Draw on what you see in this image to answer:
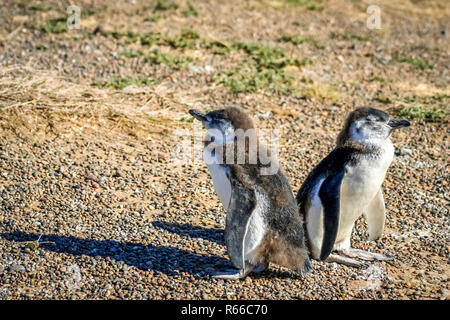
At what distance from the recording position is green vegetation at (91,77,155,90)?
302 inches

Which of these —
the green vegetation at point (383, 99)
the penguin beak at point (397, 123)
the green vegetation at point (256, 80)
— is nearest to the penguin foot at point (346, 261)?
the penguin beak at point (397, 123)

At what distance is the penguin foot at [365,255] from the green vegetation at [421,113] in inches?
126

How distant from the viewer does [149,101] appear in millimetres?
7320

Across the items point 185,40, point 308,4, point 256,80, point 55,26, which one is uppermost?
point 308,4

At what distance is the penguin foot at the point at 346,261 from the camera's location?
4801 mm

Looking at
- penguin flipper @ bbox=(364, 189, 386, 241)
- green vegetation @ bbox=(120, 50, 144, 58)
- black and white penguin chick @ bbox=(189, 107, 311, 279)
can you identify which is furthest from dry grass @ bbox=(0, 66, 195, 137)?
penguin flipper @ bbox=(364, 189, 386, 241)

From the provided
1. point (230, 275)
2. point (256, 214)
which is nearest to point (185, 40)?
point (256, 214)

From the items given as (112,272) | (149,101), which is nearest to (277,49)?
(149,101)

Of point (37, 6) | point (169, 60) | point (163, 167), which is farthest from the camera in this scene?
point (37, 6)

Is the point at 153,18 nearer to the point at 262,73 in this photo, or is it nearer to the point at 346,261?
the point at 262,73

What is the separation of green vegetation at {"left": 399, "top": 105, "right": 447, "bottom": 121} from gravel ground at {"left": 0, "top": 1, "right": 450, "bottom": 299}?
0.08m

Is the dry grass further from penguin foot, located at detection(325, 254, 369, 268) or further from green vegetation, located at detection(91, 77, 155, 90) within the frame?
penguin foot, located at detection(325, 254, 369, 268)

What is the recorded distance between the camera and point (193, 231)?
5168 millimetres

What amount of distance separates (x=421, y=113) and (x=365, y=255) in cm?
335
